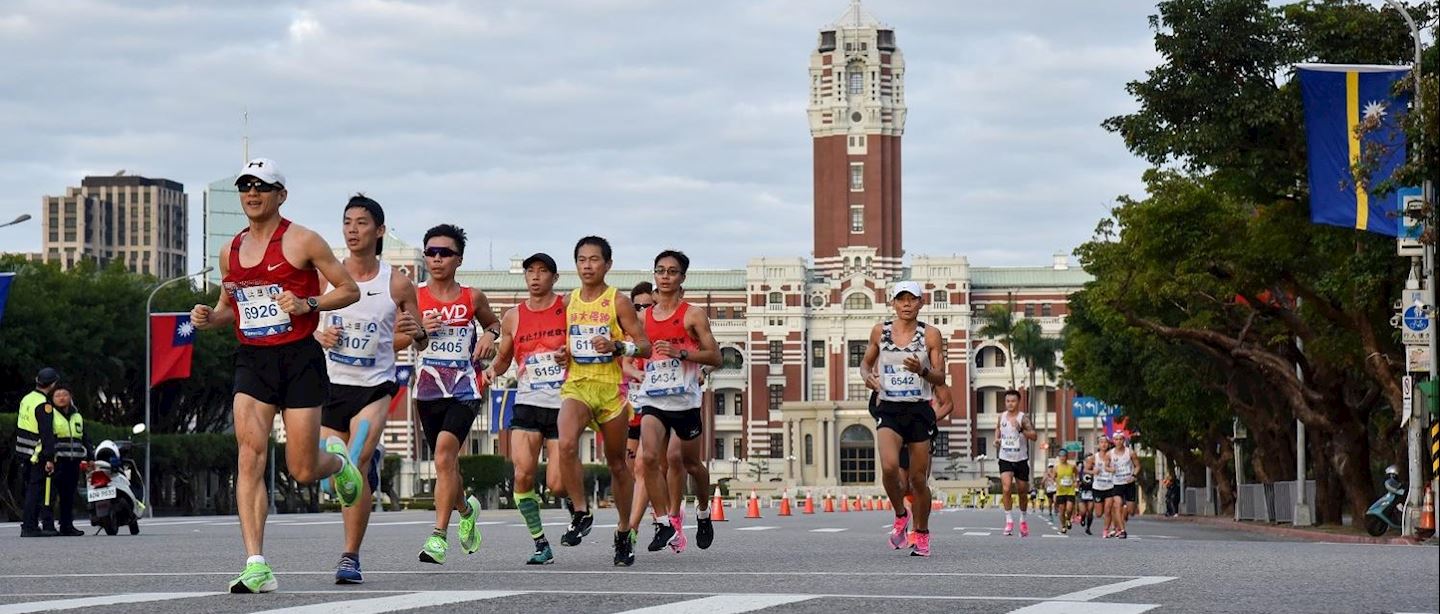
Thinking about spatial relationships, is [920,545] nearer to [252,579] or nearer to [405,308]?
[405,308]

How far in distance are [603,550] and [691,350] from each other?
206cm

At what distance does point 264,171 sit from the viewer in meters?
10.9

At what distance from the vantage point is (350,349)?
12500 millimetres

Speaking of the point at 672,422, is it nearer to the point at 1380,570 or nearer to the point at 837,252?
the point at 1380,570

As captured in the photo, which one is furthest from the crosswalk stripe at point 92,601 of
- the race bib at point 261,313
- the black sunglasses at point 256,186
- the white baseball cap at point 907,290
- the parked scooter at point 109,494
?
the parked scooter at point 109,494

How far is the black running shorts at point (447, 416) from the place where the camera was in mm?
14281

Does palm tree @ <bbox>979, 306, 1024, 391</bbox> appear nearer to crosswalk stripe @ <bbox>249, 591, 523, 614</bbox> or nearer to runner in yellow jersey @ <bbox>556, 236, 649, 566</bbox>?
runner in yellow jersey @ <bbox>556, 236, 649, 566</bbox>

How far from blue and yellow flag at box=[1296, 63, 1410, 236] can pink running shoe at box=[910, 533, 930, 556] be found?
14.3m

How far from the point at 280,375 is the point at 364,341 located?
1684 millimetres

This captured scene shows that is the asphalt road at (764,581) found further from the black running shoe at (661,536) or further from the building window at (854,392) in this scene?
the building window at (854,392)

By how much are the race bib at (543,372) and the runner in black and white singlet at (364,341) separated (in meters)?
2.33

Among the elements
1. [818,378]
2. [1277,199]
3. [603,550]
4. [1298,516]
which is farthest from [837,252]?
[603,550]

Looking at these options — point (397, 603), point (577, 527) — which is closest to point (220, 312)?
point (397, 603)

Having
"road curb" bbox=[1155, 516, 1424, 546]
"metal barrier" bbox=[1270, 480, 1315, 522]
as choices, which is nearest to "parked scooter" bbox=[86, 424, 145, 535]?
"road curb" bbox=[1155, 516, 1424, 546]
